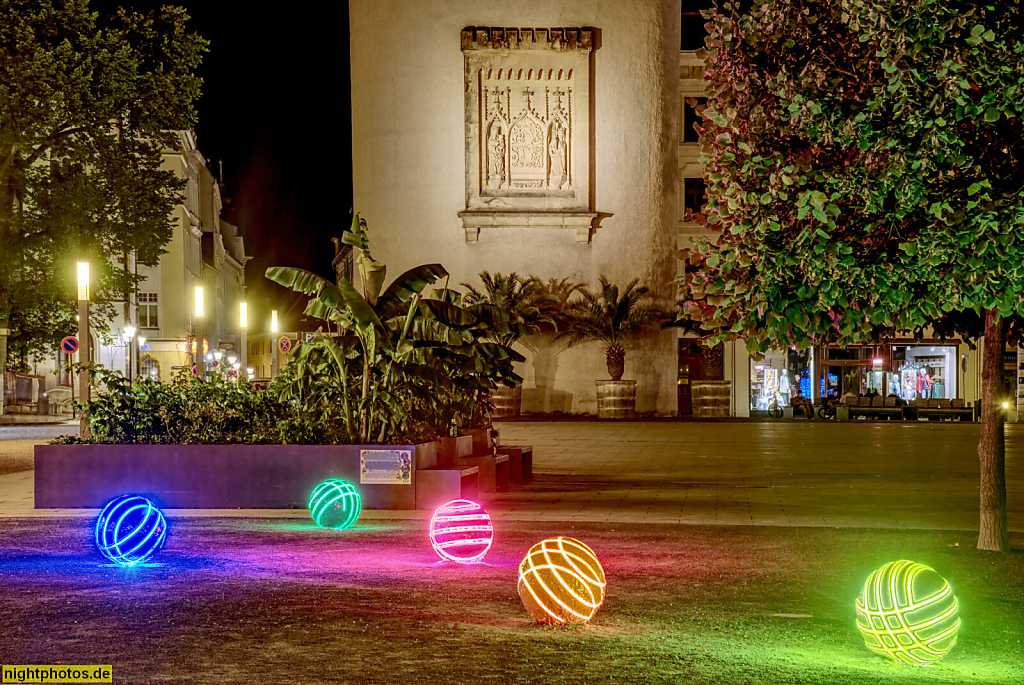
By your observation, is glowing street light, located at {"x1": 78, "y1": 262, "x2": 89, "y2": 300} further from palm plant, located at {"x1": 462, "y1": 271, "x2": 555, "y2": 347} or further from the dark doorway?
the dark doorway

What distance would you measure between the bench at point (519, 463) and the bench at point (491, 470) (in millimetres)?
652

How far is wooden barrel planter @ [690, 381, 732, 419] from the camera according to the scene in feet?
153

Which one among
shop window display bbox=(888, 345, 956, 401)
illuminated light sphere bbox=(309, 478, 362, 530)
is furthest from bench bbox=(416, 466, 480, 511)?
shop window display bbox=(888, 345, 956, 401)

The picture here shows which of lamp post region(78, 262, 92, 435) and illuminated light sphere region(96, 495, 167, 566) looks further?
lamp post region(78, 262, 92, 435)

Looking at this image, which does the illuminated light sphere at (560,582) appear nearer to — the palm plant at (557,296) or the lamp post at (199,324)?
the lamp post at (199,324)

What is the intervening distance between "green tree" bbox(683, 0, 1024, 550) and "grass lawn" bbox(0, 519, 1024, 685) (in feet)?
7.52

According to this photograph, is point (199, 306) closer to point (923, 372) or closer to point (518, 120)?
point (518, 120)

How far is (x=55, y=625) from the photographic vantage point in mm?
8219

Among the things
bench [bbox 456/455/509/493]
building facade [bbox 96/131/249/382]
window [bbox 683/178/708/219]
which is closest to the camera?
bench [bbox 456/455/509/493]

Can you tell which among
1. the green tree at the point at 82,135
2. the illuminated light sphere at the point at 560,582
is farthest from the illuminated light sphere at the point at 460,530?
the green tree at the point at 82,135

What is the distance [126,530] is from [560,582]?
16.5 feet

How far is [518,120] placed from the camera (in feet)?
145

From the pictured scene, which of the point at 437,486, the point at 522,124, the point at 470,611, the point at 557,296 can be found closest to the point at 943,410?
the point at 557,296

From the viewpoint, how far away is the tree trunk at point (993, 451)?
38.3 ft
